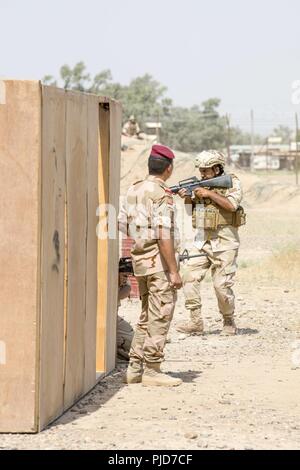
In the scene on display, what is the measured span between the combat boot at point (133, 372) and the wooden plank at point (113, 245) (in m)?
0.26

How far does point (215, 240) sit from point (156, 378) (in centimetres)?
270

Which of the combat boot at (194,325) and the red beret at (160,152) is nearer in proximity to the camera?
the red beret at (160,152)

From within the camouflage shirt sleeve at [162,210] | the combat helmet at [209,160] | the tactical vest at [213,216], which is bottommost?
the camouflage shirt sleeve at [162,210]

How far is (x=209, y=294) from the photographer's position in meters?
13.3

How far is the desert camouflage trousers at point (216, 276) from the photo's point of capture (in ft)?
33.5

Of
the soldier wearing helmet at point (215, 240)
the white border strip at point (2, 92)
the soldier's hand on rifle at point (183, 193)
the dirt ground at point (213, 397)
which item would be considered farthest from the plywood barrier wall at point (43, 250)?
the soldier wearing helmet at point (215, 240)

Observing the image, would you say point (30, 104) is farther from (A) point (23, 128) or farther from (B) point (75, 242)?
(B) point (75, 242)

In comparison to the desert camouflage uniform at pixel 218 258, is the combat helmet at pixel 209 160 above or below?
above

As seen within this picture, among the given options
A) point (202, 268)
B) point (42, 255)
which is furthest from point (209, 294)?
point (42, 255)

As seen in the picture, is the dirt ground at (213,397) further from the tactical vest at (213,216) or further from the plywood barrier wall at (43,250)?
the tactical vest at (213,216)

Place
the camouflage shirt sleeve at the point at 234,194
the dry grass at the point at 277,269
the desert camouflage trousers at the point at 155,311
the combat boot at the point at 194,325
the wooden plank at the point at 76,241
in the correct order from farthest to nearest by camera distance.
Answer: the dry grass at the point at 277,269
the combat boot at the point at 194,325
the camouflage shirt sleeve at the point at 234,194
the desert camouflage trousers at the point at 155,311
the wooden plank at the point at 76,241

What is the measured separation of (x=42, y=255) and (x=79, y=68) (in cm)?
5901

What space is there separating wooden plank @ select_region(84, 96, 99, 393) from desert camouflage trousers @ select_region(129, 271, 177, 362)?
354mm

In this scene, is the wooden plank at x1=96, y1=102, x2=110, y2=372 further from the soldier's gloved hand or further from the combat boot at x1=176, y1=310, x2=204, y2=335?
the combat boot at x1=176, y1=310, x2=204, y2=335
